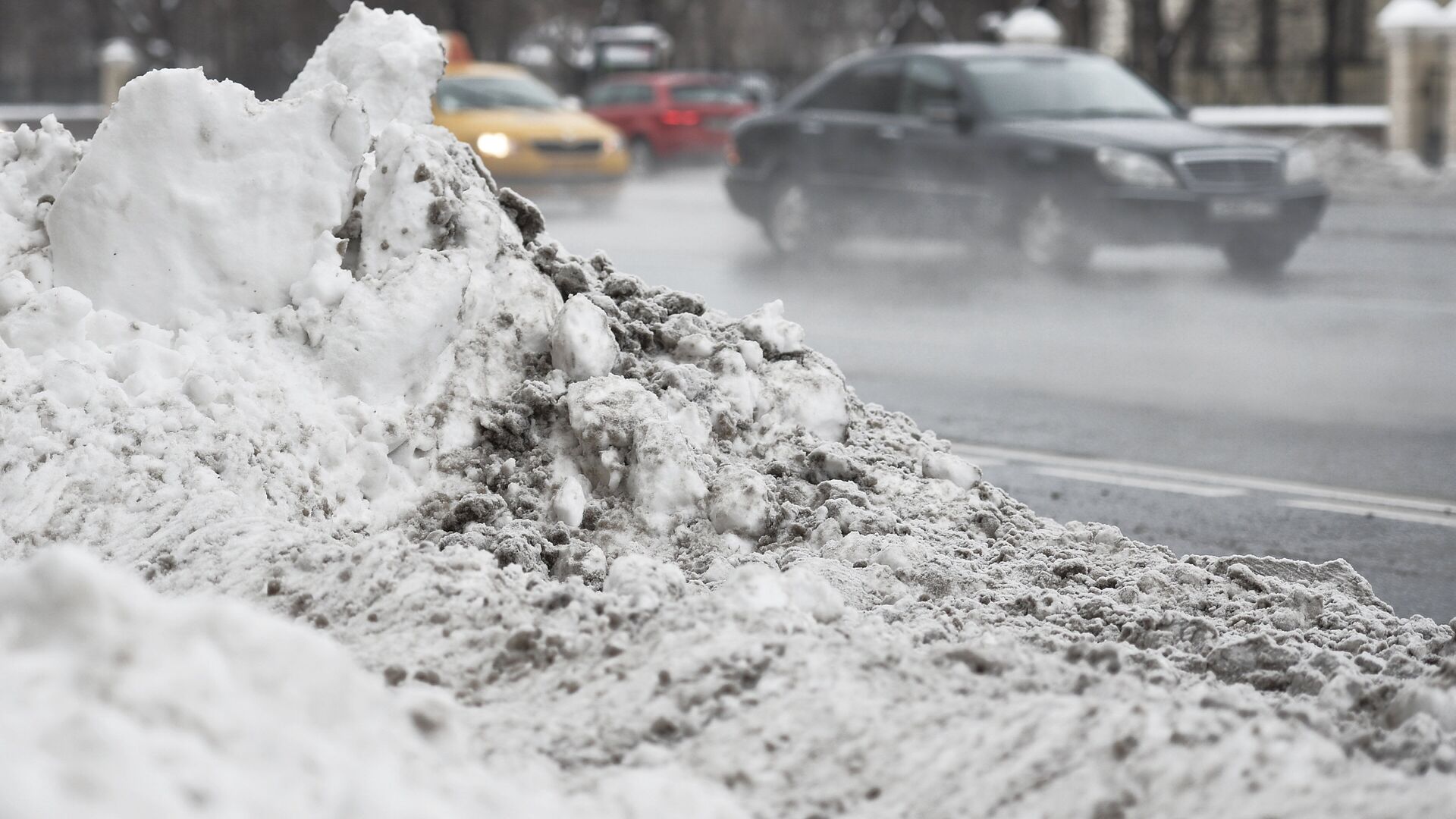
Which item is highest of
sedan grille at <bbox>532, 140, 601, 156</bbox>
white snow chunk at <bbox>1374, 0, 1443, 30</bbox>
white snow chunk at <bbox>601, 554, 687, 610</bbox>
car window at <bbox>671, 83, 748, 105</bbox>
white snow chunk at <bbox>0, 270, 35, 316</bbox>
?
white snow chunk at <bbox>1374, 0, 1443, 30</bbox>

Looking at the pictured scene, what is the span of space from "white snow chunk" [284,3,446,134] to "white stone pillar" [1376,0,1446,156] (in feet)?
67.1

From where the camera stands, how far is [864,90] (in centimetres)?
1420

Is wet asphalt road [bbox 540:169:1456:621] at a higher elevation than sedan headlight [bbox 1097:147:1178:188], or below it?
below

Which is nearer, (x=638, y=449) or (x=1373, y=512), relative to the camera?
(x=638, y=449)

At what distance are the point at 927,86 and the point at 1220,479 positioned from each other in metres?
7.88

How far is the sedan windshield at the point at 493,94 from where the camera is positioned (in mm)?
19125

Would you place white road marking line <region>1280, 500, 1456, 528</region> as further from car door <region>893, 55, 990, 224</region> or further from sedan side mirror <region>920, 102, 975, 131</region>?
sedan side mirror <region>920, 102, 975, 131</region>

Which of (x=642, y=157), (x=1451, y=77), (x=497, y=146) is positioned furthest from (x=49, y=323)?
(x=642, y=157)

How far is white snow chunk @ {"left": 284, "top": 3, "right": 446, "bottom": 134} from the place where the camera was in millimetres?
4746

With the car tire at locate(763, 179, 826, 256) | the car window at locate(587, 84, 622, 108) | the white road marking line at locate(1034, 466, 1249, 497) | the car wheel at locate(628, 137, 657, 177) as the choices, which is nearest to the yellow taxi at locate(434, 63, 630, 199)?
the car tire at locate(763, 179, 826, 256)

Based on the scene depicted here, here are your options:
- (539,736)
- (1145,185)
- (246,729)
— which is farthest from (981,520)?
(1145,185)

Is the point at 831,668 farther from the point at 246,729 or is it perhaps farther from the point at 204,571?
the point at 204,571

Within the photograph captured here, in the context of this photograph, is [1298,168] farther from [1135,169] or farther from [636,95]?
[636,95]

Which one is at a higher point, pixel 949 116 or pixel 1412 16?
pixel 1412 16
